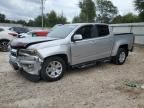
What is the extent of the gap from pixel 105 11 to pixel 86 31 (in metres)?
54.3

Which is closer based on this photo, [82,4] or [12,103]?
[12,103]

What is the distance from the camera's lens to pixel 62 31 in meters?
8.00

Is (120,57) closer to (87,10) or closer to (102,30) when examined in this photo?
(102,30)

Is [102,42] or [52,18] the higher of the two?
[52,18]

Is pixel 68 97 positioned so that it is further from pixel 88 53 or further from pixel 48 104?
pixel 88 53

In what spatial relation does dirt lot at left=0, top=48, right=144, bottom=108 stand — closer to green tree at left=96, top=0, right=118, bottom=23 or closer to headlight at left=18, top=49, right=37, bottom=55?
headlight at left=18, top=49, right=37, bottom=55

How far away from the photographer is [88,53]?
7980mm

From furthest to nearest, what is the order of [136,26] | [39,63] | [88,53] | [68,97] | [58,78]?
[136,26] → [88,53] → [58,78] → [39,63] → [68,97]

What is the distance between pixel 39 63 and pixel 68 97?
1520 millimetres

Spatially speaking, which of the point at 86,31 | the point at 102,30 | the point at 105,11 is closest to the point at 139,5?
the point at 102,30

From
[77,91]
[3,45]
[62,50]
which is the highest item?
[62,50]

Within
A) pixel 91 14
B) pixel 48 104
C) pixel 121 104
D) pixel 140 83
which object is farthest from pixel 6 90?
pixel 91 14

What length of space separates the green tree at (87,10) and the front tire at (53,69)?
45.0 meters

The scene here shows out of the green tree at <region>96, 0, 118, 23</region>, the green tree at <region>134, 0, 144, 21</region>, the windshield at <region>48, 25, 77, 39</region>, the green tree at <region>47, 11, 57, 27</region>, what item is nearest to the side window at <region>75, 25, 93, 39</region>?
the windshield at <region>48, 25, 77, 39</region>
